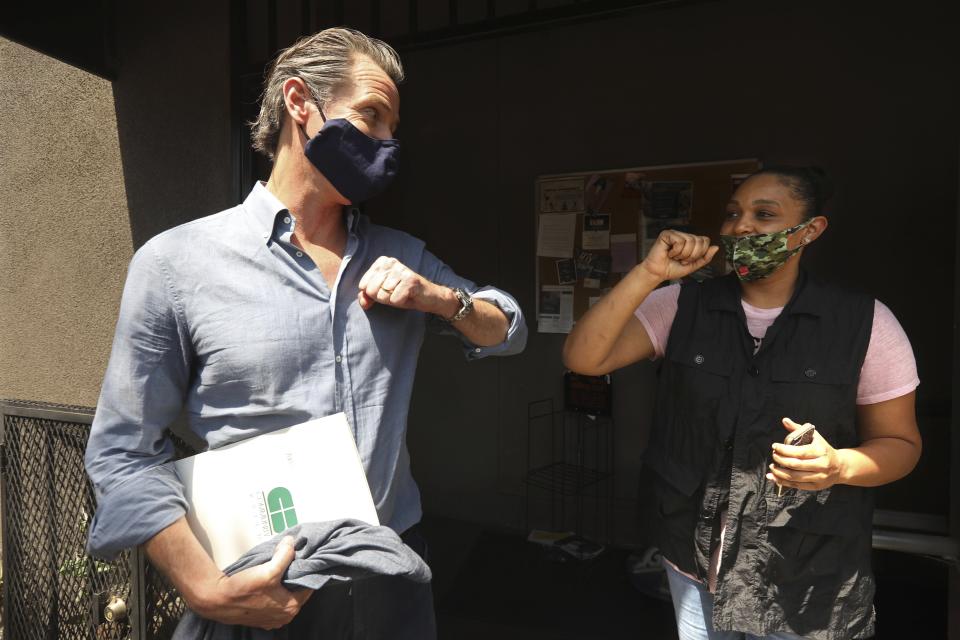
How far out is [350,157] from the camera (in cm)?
129

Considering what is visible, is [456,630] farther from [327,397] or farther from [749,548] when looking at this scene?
[327,397]

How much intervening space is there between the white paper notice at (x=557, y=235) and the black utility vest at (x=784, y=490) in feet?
8.37

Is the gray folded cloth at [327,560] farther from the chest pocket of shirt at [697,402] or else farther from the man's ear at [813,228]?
the man's ear at [813,228]

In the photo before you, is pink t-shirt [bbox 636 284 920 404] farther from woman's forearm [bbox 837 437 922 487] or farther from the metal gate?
the metal gate

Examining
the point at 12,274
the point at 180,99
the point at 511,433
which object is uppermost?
the point at 180,99

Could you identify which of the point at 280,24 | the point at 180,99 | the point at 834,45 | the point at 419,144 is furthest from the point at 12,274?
the point at 834,45

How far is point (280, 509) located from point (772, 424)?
1.15 metres

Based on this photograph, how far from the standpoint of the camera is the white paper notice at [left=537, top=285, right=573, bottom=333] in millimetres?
4086

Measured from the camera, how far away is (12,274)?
3488 millimetres

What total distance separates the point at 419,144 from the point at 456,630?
316cm

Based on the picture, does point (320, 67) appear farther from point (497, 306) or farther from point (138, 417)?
point (138, 417)

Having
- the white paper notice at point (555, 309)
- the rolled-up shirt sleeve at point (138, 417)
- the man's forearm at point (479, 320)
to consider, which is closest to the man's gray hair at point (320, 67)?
the rolled-up shirt sleeve at point (138, 417)

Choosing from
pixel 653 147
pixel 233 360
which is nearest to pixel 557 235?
pixel 653 147

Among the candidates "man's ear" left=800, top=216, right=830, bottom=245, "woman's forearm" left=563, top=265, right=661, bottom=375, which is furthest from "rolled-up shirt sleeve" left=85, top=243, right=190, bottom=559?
"man's ear" left=800, top=216, right=830, bottom=245
